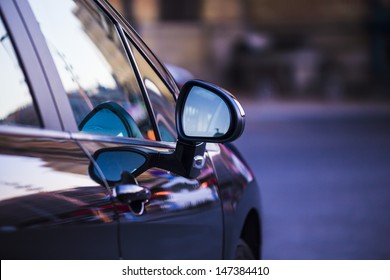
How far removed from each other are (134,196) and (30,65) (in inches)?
19.2

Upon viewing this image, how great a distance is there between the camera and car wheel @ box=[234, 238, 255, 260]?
336 cm

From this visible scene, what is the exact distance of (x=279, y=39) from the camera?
24.1m

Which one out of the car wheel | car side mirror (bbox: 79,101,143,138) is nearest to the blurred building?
the car wheel

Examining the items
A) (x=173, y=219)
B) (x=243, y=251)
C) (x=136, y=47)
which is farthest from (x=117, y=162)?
(x=243, y=251)

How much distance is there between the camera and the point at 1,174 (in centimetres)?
177

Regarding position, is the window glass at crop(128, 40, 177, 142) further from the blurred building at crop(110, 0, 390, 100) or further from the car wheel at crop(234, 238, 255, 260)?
the blurred building at crop(110, 0, 390, 100)

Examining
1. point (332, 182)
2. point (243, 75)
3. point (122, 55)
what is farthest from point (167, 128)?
point (243, 75)

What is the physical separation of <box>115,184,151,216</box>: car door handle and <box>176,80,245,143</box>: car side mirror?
29 centimetres

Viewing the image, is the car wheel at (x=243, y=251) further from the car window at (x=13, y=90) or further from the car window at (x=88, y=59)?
the car window at (x=13, y=90)

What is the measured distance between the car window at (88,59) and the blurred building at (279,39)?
20.3 m

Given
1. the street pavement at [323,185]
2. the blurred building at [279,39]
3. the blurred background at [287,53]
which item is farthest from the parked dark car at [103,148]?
the blurred building at [279,39]

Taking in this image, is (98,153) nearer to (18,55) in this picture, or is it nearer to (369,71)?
(18,55)

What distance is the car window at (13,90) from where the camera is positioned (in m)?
2.01
